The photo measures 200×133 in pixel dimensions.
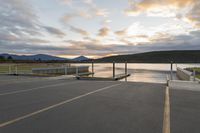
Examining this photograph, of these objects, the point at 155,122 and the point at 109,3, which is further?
the point at 109,3

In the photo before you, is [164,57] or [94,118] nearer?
[94,118]

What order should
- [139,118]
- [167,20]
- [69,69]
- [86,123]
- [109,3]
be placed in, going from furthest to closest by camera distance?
[69,69]
[167,20]
[109,3]
[139,118]
[86,123]

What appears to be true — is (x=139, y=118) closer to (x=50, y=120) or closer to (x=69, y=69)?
(x=50, y=120)

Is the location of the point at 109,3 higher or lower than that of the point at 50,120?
higher

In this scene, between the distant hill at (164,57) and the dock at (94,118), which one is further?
the distant hill at (164,57)

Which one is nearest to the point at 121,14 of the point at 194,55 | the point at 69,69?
the point at 69,69

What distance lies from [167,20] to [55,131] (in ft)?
71.9

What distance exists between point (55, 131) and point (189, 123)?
10.8ft

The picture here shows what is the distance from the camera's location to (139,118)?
4648mm

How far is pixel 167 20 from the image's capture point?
72.0ft

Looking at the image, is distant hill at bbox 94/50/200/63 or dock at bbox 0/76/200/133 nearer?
dock at bbox 0/76/200/133

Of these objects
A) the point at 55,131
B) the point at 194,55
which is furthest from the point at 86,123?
the point at 194,55

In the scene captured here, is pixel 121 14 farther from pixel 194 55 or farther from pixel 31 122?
pixel 194 55

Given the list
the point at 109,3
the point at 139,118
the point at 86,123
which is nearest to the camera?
the point at 86,123
